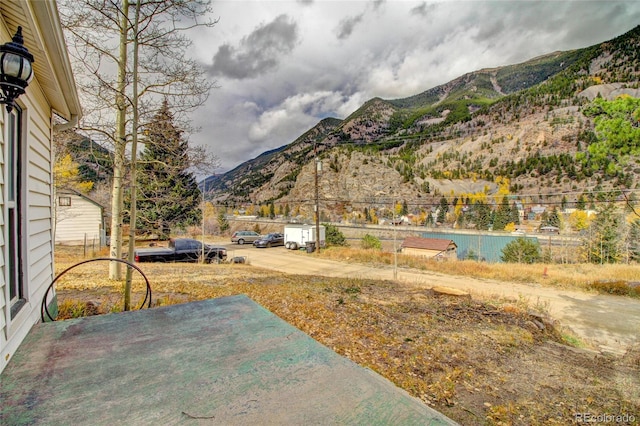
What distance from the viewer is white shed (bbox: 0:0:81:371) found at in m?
2.27

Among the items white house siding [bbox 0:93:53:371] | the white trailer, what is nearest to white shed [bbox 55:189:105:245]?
the white trailer

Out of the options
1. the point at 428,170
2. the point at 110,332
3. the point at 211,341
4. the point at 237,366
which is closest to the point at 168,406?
the point at 237,366

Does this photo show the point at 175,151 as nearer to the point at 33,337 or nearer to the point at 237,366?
the point at 33,337

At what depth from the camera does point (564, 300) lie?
11.3 metres

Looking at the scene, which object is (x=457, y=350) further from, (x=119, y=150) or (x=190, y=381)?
(x=119, y=150)

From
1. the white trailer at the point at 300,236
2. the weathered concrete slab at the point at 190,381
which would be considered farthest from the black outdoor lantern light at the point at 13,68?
the white trailer at the point at 300,236

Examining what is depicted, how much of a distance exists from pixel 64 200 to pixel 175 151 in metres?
17.5

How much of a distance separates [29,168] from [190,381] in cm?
318

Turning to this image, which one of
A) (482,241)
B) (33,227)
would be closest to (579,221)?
(482,241)

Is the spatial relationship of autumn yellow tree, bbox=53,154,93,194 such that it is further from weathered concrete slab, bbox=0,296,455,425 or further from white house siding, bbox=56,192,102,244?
weathered concrete slab, bbox=0,296,455,425

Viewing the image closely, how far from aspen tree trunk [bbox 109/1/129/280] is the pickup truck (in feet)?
23.9

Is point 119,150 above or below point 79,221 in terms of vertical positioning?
above

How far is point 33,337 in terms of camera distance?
253cm

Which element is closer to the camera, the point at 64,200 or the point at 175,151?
the point at 175,151
